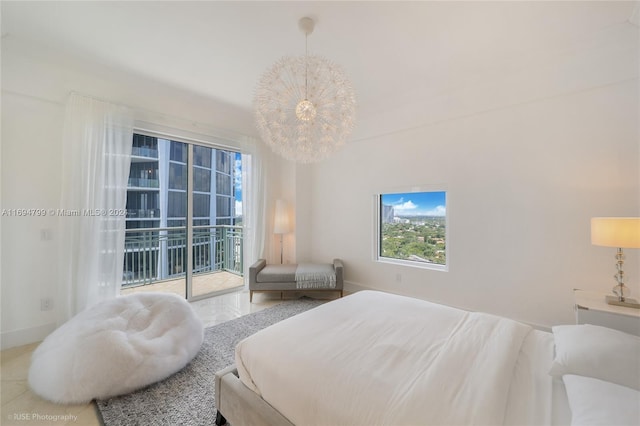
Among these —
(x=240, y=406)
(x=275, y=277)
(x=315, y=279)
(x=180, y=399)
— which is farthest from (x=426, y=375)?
(x=275, y=277)

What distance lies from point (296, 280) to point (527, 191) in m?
3.04

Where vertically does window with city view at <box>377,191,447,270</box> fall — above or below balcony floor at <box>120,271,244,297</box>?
above

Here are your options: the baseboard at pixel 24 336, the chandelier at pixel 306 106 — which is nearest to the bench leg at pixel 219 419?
the chandelier at pixel 306 106

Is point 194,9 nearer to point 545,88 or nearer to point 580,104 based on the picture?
point 545,88

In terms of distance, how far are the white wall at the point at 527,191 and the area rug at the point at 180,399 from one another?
2503 mm

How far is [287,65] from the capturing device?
5.90ft

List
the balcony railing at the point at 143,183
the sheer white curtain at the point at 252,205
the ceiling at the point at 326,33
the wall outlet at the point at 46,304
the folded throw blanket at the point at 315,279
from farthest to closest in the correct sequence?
the sheer white curtain at the point at 252,205
the folded throw blanket at the point at 315,279
the balcony railing at the point at 143,183
the wall outlet at the point at 46,304
the ceiling at the point at 326,33

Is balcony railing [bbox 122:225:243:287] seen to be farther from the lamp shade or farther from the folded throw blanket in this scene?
the lamp shade

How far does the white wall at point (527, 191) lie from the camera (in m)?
2.22

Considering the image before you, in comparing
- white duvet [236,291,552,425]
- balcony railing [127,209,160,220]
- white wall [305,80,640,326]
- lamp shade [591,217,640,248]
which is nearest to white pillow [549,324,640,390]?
white duvet [236,291,552,425]

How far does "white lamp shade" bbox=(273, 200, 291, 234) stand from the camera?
14.0ft

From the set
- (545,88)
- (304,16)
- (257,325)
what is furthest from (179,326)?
(545,88)

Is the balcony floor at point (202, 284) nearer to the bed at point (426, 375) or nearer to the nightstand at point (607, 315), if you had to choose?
the bed at point (426, 375)

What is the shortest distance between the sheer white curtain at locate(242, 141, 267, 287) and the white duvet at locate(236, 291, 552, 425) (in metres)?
2.60
